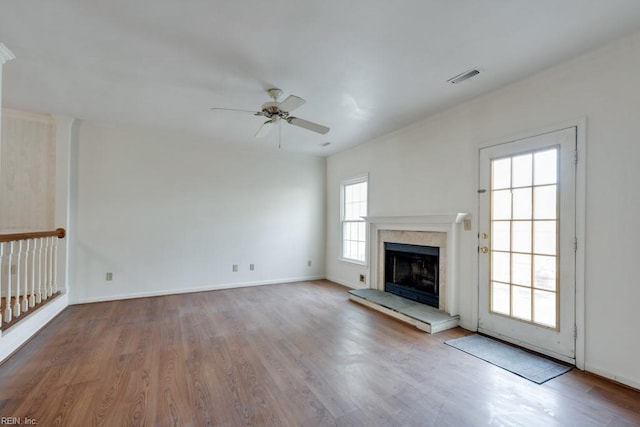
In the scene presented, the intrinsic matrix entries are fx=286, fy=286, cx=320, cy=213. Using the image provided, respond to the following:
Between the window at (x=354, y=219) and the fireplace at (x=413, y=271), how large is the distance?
0.67 meters

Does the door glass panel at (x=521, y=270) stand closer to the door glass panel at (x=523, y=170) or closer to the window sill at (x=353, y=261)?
the door glass panel at (x=523, y=170)

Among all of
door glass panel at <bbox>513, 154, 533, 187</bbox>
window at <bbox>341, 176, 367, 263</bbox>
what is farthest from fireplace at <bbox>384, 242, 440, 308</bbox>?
door glass panel at <bbox>513, 154, 533, 187</bbox>

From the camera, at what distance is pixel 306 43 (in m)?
2.33

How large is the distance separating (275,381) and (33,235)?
3.29 m

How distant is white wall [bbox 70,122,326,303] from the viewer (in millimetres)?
4410

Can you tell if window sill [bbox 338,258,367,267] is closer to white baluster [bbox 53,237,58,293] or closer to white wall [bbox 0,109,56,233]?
white baluster [bbox 53,237,58,293]

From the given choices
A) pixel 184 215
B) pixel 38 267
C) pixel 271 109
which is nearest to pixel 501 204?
pixel 271 109

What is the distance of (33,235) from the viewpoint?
10.8 ft

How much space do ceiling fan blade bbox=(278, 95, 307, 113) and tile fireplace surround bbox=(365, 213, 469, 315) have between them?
2.23 m

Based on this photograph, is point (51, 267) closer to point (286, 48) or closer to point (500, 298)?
point (286, 48)

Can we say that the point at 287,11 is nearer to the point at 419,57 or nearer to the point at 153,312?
the point at 419,57

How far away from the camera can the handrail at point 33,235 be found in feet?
8.94

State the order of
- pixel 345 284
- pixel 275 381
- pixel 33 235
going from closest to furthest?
pixel 275 381 < pixel 33 235 < pixel 345 284

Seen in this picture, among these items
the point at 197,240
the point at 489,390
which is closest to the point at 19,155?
the point at 197,240
